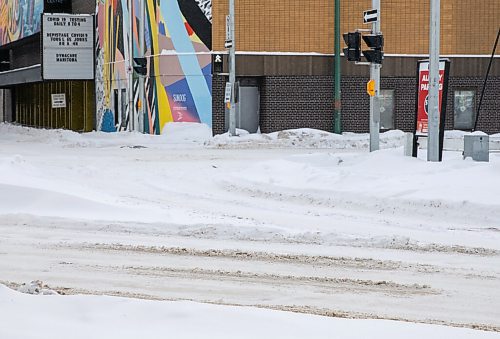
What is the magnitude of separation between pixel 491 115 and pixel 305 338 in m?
38.0

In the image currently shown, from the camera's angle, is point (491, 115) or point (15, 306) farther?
point (491, 115)

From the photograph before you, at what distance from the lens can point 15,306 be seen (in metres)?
7.37

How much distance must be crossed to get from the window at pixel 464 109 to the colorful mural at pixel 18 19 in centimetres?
2575

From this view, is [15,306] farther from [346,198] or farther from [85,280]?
[346,198]

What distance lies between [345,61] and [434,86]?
21.8m

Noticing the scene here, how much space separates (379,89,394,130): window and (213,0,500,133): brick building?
40mm

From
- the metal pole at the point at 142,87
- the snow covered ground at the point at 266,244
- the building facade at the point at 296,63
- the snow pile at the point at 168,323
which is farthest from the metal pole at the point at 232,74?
the snow pile at the point at 168,323

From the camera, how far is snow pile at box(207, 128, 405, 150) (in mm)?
36312

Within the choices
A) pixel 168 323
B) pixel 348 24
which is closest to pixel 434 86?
pixel 168 323

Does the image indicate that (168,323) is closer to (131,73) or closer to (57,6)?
(131,73)

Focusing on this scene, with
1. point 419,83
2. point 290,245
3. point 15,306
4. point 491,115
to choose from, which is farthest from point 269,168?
point 491,115

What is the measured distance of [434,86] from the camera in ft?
67.6

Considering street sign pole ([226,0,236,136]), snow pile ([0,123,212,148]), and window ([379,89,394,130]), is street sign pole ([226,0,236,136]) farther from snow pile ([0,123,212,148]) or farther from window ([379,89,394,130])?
window ([379,89,394,130])

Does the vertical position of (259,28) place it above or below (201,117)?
above
